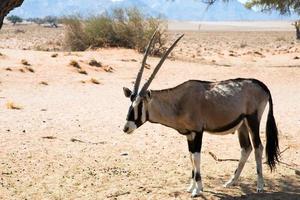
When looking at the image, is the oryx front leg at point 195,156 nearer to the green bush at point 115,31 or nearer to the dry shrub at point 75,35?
the green bush at point 115,31

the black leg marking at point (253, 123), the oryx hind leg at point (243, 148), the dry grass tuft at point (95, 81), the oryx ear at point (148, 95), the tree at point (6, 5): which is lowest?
the dry grass tuft at point (95, 81)

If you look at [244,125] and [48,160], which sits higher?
[244,125]

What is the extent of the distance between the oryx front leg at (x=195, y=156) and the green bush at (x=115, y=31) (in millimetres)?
22475

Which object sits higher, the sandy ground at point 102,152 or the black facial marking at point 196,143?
the black facial marking at point 196,143

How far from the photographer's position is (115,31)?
31.3 metres

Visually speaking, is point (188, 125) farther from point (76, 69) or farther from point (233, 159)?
point (76, 69)

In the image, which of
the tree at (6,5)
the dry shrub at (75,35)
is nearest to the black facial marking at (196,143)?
the tree at (6,5)

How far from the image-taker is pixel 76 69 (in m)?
22.3

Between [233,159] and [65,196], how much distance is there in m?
3.03

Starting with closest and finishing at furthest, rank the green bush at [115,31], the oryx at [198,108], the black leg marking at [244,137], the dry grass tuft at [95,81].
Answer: the oryx at [198,108]
the black leg marking at [244,137]
the dry grass tuft at [95,81]
the green bush at [115,31]

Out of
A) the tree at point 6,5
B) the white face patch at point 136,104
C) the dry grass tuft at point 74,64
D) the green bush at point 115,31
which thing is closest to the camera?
the tree at point 6,5

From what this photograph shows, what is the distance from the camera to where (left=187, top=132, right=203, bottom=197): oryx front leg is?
6.77 metres

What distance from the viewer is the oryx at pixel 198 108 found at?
658 cm

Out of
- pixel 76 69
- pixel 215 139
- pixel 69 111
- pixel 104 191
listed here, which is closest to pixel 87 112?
pixel 69 111
